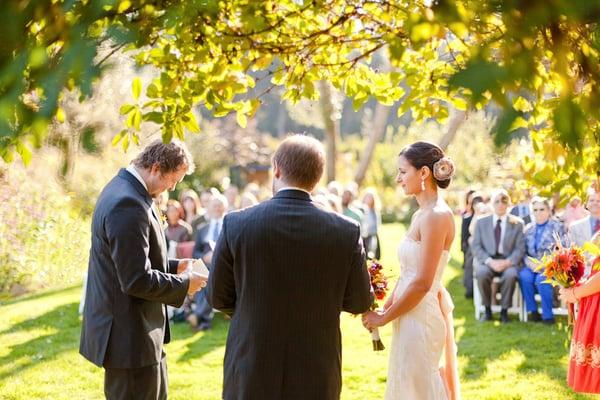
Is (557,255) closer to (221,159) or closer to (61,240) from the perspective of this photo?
(61,240)

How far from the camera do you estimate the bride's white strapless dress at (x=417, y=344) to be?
4.63 meters

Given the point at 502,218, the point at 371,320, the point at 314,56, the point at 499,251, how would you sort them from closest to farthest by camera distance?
the point at 371,320, the point at 314,56, the point at 502,218, the point at 499,251

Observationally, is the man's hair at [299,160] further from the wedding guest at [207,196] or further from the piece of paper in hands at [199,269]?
the wedding guest at [207,196]

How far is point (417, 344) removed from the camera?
183 inches

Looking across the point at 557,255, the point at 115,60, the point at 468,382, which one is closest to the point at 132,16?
the point at 115,60

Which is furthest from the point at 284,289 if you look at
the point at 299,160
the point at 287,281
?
the point at 299,160

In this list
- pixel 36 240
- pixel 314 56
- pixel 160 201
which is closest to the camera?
pixel 314 56

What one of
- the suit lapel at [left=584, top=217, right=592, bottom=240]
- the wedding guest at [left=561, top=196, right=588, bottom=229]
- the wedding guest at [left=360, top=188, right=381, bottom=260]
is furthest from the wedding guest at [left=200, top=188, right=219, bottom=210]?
the wedding guest at [left=561, top=196, right=588, bottom=229]

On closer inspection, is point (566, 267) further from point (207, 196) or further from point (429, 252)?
point (207, 196)

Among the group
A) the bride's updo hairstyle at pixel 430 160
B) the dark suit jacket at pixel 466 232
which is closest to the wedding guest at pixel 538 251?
the dark suit jacket at pixel 466 232

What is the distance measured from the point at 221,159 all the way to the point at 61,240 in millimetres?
25488

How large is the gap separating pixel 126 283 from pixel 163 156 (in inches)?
28.9

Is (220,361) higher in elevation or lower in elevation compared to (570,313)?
lower

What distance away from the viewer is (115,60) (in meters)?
2.04
